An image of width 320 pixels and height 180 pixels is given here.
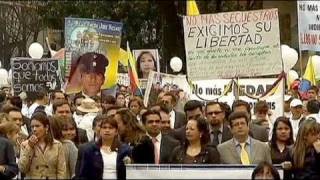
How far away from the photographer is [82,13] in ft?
119

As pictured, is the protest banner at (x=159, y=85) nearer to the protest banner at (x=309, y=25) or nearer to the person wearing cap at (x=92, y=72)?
the person wearing cap at (x=92, y=72)

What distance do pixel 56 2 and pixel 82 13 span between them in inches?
42.7

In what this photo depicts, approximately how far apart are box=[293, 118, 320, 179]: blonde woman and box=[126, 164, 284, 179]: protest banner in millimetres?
459

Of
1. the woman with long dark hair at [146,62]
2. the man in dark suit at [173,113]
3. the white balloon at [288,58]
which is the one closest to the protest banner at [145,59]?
the woman with long dark hair at [146,62]

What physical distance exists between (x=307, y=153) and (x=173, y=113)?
4.13 metres

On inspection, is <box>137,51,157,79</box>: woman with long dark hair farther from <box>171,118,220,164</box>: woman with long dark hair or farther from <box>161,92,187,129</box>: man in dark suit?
<box>171,118,220,164</box>: woman with long dark hair

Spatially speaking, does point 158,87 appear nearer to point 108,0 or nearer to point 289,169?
point 289,169

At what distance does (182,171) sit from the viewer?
365 inches

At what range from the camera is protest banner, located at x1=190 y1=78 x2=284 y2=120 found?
52.1 feet

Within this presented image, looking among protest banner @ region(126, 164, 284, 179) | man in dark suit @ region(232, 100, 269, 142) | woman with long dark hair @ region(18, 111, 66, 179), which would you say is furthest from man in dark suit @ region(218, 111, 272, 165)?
woman with long dark hair @ region(18, 111, 66, 179)

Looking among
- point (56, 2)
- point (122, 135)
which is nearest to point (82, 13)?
point (56, 2)

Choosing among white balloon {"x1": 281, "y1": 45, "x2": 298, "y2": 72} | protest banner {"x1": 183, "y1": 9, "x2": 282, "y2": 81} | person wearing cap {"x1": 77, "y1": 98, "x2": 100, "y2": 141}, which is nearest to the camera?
person wearing cap {"x1": 77, "y1": 98, "x2": 100, "y2": 141}

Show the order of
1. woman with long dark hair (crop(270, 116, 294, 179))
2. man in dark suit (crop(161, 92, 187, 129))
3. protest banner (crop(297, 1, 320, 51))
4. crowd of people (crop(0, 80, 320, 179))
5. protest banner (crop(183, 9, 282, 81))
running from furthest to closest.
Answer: protest banner (crop(297, 1, 320, 51)), protest banner (crop(183, 9, 282, 81)), man in dark suit (crop(161, 92, 187, 129)), woman with long dark hair (crop(270, 116, 294, 179)), crowd of people (crop(0, 80, 320, 179))

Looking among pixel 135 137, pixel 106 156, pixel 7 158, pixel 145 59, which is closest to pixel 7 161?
pixel 7 158
